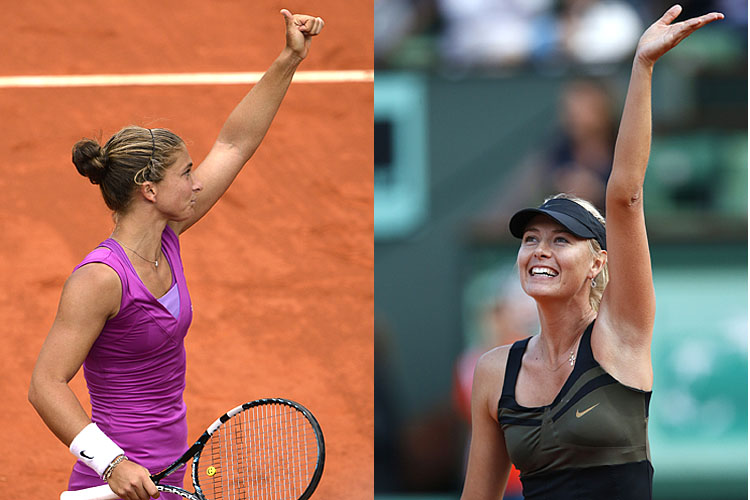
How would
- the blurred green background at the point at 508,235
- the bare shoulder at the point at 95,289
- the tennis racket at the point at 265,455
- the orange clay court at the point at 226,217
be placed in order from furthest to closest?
the blurred green background at the point at 508,235 → the orange clay court at the point at 226,217 → the tennis racket at the point at 265,455 → the bare shoulder at the point at 95,289

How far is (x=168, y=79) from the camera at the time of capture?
4.22 metres

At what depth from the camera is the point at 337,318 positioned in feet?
13.4

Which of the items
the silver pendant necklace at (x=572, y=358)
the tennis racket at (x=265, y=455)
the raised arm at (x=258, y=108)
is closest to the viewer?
the silver pendant necklace at (x=572, y=358)

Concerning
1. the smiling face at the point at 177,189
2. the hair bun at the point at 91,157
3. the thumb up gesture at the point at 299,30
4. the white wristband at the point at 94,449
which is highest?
the thumb up gesture at the point at 299,30

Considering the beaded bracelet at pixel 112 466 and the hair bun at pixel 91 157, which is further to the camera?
the hair bun at pixel 91 157

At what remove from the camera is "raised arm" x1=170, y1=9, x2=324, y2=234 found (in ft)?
9.09

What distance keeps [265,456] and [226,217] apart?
1.38 meters

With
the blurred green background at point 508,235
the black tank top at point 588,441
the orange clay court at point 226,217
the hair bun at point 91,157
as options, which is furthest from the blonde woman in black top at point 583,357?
the blurred green background at point 508,235

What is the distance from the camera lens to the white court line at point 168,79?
4.17 metres

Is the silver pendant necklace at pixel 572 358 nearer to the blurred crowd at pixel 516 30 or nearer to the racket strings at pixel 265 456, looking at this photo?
the racket strings at pixel 265 456

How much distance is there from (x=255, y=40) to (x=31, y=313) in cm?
142

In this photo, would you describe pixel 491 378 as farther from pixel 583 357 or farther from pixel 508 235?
pixel 508 235

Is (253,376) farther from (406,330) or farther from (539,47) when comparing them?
(539,47)

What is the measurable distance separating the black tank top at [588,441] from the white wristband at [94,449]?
885mm
